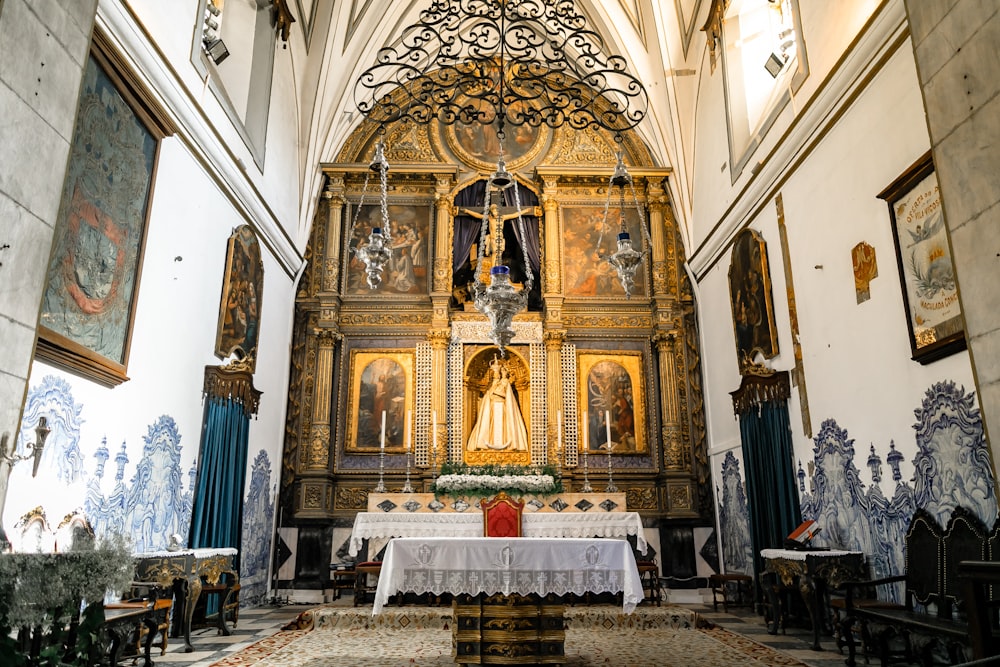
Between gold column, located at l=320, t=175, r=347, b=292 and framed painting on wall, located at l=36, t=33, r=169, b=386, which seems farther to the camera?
gold column, located at l=320, t=175, r=347, b=292

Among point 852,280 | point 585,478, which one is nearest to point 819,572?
point 852,280

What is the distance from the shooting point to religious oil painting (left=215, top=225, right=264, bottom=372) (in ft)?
28.6

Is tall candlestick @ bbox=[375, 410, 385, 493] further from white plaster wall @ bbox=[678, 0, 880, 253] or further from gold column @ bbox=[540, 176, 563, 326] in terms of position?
white plaster wall @ bbox=[678, 0, 880, 253]

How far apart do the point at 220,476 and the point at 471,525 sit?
11.1 feet

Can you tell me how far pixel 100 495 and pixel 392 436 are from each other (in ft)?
19.4

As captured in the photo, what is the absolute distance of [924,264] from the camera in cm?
580

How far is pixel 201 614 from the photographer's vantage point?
7.49 m

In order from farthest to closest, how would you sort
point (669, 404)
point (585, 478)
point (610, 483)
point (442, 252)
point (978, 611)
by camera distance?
point (442, 252) < point (669, 404) < point (585, 478) < point (610, 483) < point (978, 611)

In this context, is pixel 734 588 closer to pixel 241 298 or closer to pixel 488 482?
pixel 488 482

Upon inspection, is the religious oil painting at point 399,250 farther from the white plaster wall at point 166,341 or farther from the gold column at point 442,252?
the white plaster wall at point 166,341

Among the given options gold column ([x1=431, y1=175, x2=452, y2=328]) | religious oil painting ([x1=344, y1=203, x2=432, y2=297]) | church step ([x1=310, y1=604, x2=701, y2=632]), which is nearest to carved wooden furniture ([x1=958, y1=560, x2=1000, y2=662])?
church step ([x1=310, y1=604, x2=701, y2=632])

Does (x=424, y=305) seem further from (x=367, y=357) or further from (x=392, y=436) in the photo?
(x=392, y=436)

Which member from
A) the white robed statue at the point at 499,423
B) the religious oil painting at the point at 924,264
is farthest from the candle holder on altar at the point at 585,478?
the religious oil painting at the point at 924,264

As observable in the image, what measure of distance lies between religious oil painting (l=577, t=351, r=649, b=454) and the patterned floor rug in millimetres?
4014
